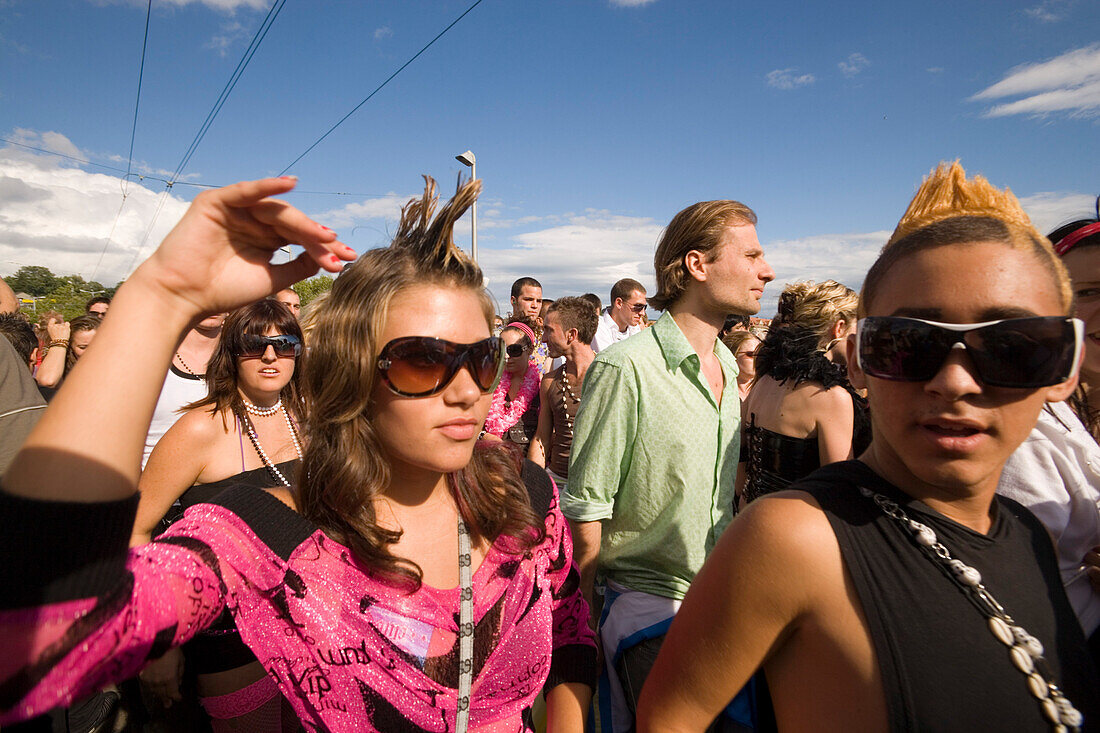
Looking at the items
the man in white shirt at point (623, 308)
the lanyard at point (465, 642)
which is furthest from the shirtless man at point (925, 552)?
the man in white shirt at point (623, 308)

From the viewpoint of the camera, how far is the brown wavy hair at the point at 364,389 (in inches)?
59.6

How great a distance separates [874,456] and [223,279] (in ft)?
4.70

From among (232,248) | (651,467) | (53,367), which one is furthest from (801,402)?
(53,367)

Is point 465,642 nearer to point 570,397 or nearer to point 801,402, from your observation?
point 801,402

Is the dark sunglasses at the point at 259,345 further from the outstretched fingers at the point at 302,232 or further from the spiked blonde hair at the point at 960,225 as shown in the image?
the spiked blonde hair at the point at 960,225

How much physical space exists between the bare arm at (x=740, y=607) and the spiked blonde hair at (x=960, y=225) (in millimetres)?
571

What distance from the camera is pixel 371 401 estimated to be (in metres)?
1.57

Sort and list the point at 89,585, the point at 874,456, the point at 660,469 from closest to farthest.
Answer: the point at 89,585
the point at 874,456
the point at 660,469

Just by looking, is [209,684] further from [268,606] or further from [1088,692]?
[1088,692]

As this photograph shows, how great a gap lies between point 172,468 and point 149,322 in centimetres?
205

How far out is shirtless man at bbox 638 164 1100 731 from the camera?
3.49 ft

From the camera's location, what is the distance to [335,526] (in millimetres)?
1506

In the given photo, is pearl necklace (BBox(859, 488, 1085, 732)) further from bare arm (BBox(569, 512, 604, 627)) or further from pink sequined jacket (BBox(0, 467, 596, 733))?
bare arm (BBox(569, 512, 604, 627))

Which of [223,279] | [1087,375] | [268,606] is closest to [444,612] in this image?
[268,606]
